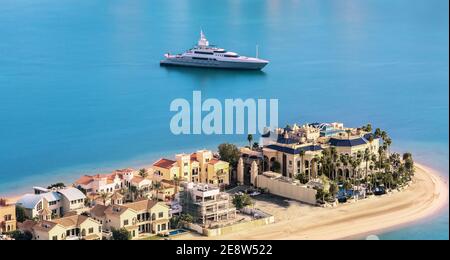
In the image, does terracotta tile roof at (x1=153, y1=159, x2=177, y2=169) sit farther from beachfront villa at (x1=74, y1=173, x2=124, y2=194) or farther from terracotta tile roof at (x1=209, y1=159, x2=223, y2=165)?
beachfront villa at (x1=74, y1=173, x2=124, y2=194)

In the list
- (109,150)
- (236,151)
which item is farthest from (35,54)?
(236,151)

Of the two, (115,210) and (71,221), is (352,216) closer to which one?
(115,210)

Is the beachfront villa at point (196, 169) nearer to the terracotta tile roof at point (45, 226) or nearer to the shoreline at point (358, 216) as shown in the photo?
the shoreline at point (358, 216)

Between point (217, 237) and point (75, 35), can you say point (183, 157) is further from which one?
point (75, 35)

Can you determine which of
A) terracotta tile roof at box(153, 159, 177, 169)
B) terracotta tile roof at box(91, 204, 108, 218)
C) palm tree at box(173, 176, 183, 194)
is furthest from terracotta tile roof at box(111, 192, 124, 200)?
terracotta tile roof at box(153, 159, 177, 169)

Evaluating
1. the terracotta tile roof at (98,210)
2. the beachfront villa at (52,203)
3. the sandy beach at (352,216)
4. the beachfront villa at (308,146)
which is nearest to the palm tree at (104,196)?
the beachfront villa at (52,203)

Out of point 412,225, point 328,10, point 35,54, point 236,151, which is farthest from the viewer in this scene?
point 328,10
